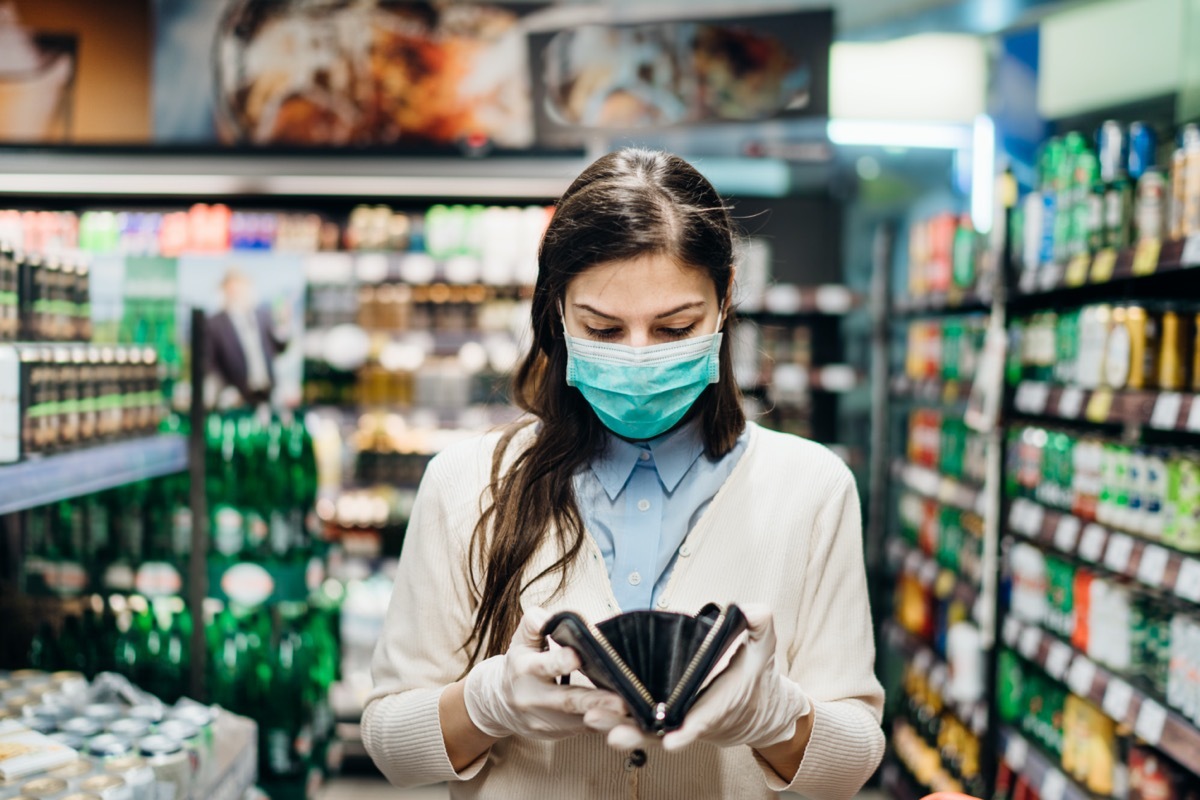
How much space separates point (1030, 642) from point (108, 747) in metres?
2.83

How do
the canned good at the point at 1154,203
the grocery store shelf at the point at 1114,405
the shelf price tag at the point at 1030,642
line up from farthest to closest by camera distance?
the shelf price tag at the point at 1030,642, the canned good at the point at 1154,203, the grocery store shelf at the point at 1114,405

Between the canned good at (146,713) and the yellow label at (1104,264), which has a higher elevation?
the yellow label at (1104,264)

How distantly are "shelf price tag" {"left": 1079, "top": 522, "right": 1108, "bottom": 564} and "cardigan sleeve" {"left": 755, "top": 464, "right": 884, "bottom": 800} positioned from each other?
175cm

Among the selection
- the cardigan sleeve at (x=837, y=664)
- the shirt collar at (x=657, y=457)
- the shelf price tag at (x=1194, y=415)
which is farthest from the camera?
the shelf price tag at (x=1194, y=415)

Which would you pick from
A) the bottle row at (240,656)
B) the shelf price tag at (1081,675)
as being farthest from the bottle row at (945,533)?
the bottle row at (240,656)

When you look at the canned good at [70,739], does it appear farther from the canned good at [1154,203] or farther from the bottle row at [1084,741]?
the canned good at [1154,203]

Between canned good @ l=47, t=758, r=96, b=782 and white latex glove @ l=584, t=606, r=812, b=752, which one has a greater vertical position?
white latex glove @ l=584, t=606, r=812, b=752

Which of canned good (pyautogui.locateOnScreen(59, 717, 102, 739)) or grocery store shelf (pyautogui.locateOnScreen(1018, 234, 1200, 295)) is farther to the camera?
grocery store shelf (pyautogui.locateOnScreen(1018, 234, 1200, 295))

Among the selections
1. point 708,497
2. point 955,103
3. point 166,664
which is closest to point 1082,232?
point 708,497

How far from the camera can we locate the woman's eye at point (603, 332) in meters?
1.44

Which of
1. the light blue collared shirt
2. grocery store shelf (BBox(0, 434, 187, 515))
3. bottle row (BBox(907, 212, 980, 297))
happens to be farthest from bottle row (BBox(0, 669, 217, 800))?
bottle row (BBox(907, 212, 980, 297))

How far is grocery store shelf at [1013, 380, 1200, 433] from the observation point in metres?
2.43

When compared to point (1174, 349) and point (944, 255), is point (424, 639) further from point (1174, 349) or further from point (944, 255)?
point (944, 255)

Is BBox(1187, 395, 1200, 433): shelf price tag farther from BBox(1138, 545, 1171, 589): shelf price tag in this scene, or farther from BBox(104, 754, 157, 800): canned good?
BBox(104, 754, 157, 800): canned good
